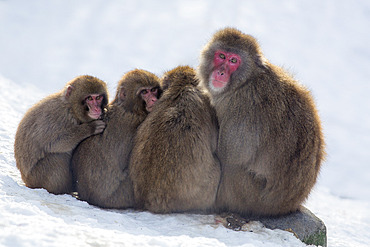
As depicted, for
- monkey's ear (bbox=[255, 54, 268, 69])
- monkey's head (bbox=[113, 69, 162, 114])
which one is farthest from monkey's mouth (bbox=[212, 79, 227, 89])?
monkey's head (bbox=[113, 69, 162, 114])

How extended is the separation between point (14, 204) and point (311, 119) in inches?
112

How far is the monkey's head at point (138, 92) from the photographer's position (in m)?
5.09

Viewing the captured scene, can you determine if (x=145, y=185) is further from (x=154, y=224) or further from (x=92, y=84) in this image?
(x=92, y=84)

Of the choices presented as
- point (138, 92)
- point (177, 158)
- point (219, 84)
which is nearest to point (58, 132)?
point (138, 92)

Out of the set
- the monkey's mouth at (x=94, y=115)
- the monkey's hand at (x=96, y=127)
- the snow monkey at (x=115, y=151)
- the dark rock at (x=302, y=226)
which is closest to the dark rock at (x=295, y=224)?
the dark rock at (x=302, y=226)

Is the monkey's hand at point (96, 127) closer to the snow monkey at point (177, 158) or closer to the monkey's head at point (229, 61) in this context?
the snow monkey at point (177, 158)

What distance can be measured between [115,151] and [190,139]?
0.81 metres

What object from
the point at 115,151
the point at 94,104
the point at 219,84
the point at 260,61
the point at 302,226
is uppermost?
the point at 260,61

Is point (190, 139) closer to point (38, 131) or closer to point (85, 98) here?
point (85, 98)

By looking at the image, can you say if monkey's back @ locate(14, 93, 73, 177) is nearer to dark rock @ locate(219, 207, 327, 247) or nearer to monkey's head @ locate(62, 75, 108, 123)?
monkey's head @ locate(62, 75, 108, 123)

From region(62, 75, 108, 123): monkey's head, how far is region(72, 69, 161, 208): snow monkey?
0.16m

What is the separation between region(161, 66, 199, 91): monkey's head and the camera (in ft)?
16.9

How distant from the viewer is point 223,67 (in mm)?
4773

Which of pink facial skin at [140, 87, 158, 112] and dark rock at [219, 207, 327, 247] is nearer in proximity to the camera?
dark rock at [219, 207, 327, 247]
